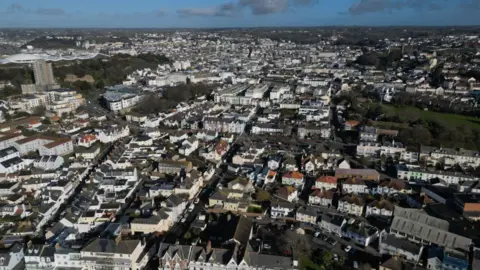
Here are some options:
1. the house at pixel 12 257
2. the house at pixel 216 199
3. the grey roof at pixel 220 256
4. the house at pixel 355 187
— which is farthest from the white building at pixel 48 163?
the house at pixel 355 187

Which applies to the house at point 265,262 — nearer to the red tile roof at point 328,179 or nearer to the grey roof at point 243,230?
the grey roof at point 243,230

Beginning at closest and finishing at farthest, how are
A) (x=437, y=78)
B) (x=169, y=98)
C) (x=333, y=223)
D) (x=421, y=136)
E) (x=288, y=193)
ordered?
(x=333, y=223) → (x=288, y=193) → (x=421, y=136) → (x=169, y=98) → (x=437, y=78)

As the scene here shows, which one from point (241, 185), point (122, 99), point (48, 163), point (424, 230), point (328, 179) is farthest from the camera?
point (122, 99)

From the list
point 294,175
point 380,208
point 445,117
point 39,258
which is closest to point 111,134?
point 294,175

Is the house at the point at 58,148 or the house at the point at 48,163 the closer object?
the house at the point at 48,163

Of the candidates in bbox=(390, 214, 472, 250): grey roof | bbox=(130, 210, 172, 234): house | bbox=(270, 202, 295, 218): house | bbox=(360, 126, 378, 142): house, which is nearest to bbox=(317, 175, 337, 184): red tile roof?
bbox=(270, 202, 295, 218): house

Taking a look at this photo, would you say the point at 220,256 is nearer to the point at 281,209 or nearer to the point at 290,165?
the point at 281,209

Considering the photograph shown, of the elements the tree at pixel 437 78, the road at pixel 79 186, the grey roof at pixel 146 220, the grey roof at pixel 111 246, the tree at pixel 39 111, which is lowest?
the road at pixel 79 186
